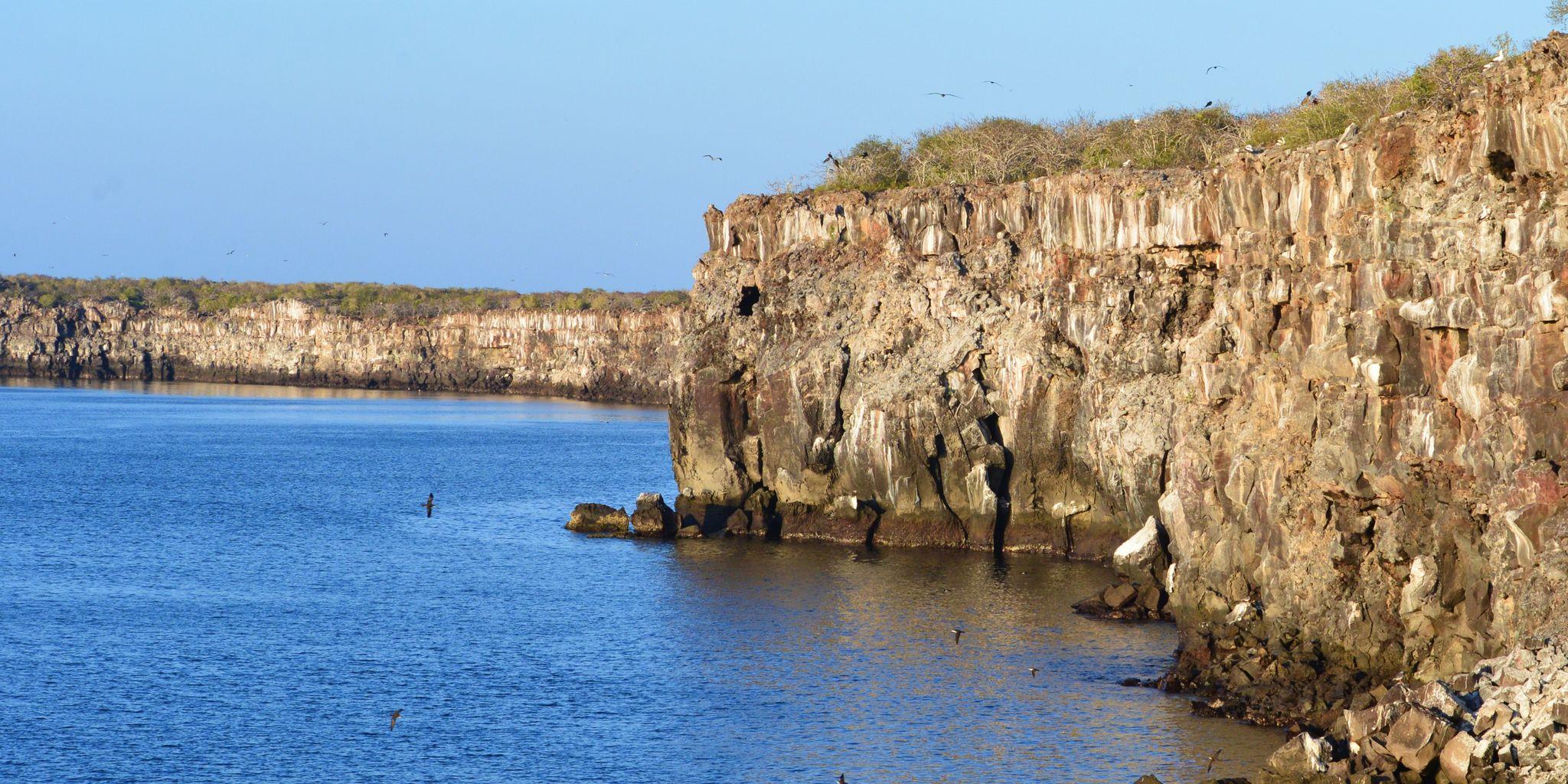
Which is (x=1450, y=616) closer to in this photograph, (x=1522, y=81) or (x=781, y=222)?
(x=1522, y=81)

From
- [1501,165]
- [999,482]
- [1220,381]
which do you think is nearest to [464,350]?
[999,482]

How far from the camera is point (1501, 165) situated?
30188 mm

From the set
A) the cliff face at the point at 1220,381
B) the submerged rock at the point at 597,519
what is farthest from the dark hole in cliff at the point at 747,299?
the submerged rock at the point at 597,519

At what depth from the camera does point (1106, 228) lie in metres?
55.5

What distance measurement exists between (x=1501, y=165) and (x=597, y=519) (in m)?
41.5

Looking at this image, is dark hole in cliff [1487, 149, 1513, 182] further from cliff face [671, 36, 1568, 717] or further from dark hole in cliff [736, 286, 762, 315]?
dark hole in cliff [736, 286, 762, 315]

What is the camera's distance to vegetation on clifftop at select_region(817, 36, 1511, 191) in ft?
146

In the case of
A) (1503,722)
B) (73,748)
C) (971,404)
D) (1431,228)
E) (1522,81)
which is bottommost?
(73,748)

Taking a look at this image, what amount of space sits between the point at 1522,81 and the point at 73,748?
29.6 meters

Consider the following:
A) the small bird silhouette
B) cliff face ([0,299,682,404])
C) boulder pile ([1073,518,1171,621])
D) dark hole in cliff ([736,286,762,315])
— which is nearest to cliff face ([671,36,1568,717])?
dark hole in cliff ([736,286,762,315])

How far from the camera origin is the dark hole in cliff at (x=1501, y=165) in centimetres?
3005

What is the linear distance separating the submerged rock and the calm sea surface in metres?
2.25

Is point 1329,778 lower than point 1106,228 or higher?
lower

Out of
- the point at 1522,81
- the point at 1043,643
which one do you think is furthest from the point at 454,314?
the point at 1522,81
